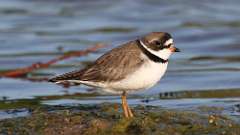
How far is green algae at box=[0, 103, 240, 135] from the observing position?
8828mm

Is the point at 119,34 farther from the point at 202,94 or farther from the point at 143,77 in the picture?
the point at 143,77

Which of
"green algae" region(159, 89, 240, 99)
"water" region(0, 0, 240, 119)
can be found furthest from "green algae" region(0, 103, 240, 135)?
"green algae" region(159, 89, 240, 99)

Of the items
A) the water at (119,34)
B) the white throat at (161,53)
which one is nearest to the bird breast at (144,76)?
the white throat at (161,53)

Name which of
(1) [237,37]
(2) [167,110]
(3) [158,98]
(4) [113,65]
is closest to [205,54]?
(1) [237,37]

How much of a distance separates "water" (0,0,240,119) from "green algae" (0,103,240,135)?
6.01ft

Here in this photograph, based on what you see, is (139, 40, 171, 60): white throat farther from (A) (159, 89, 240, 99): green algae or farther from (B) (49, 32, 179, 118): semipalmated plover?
(A) (159, 89, 240, 99): green algae

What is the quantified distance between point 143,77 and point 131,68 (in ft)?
0.69

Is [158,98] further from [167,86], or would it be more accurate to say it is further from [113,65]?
[113,65]

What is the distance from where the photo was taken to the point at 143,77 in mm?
8648

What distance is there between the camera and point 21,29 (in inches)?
740

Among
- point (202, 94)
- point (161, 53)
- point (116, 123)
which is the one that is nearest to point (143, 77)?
point (161, 53)

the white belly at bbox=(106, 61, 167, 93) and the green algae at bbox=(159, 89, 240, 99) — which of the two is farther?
the green algae at bbox=(159, 89, 240, 99)

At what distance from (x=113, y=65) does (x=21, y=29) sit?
1017 cm

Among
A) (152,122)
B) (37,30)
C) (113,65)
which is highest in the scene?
(37,30)
